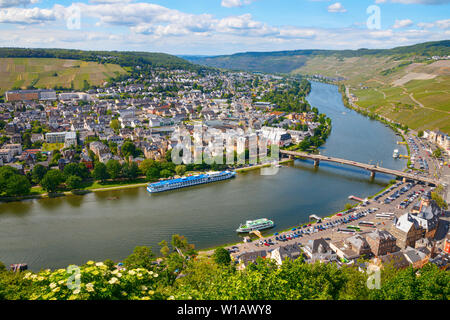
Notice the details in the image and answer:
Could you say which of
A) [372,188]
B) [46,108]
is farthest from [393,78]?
[46,108]

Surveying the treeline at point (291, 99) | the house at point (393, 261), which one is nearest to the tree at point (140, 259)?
the house at point (393, 261)

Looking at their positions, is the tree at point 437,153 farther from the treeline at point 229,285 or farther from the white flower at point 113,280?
the white flower at point 113,280

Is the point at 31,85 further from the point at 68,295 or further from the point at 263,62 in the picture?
the point at 263,62

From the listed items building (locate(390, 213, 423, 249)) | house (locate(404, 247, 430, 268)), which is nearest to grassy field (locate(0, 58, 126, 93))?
building (locate(390, 213, 423, 249))

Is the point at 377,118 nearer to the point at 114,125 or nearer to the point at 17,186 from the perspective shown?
the point at 114,125

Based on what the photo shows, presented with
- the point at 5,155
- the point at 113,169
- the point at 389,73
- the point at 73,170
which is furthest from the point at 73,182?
the point at 389,73
